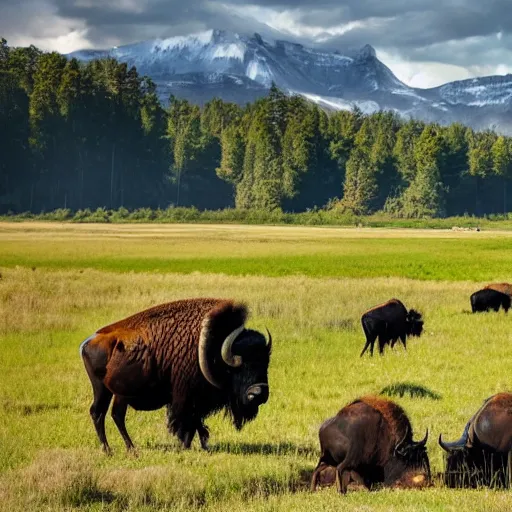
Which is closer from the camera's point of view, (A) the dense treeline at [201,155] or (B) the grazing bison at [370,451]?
(B) the grazing bison at [370,451]

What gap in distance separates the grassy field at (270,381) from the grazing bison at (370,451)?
34cm

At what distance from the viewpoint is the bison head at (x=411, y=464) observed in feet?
29.6

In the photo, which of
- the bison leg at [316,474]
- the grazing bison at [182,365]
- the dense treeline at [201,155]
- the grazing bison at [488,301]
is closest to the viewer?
the bison leg at [316,474]

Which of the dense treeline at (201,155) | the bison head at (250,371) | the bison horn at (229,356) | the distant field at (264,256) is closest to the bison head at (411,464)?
the bison head at (250,371)

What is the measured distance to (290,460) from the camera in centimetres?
1032

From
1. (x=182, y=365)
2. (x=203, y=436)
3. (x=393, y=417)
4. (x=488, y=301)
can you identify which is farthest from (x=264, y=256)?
(x=393, y=417)

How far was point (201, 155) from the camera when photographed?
477ft

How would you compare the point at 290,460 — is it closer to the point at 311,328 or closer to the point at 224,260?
the point at 311,328

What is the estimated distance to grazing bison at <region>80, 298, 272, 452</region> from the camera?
9.90 metres

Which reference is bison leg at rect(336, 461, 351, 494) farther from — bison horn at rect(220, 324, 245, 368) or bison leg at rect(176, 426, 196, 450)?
bison leg at rect(176, 426, 196, 450)

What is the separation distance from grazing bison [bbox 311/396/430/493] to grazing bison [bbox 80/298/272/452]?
1086mm

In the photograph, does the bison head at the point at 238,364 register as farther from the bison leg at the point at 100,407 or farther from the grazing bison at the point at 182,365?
the bison leg at the point at 100,407

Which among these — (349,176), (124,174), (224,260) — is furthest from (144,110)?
(224,260)

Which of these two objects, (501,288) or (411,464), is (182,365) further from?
(501,288)
